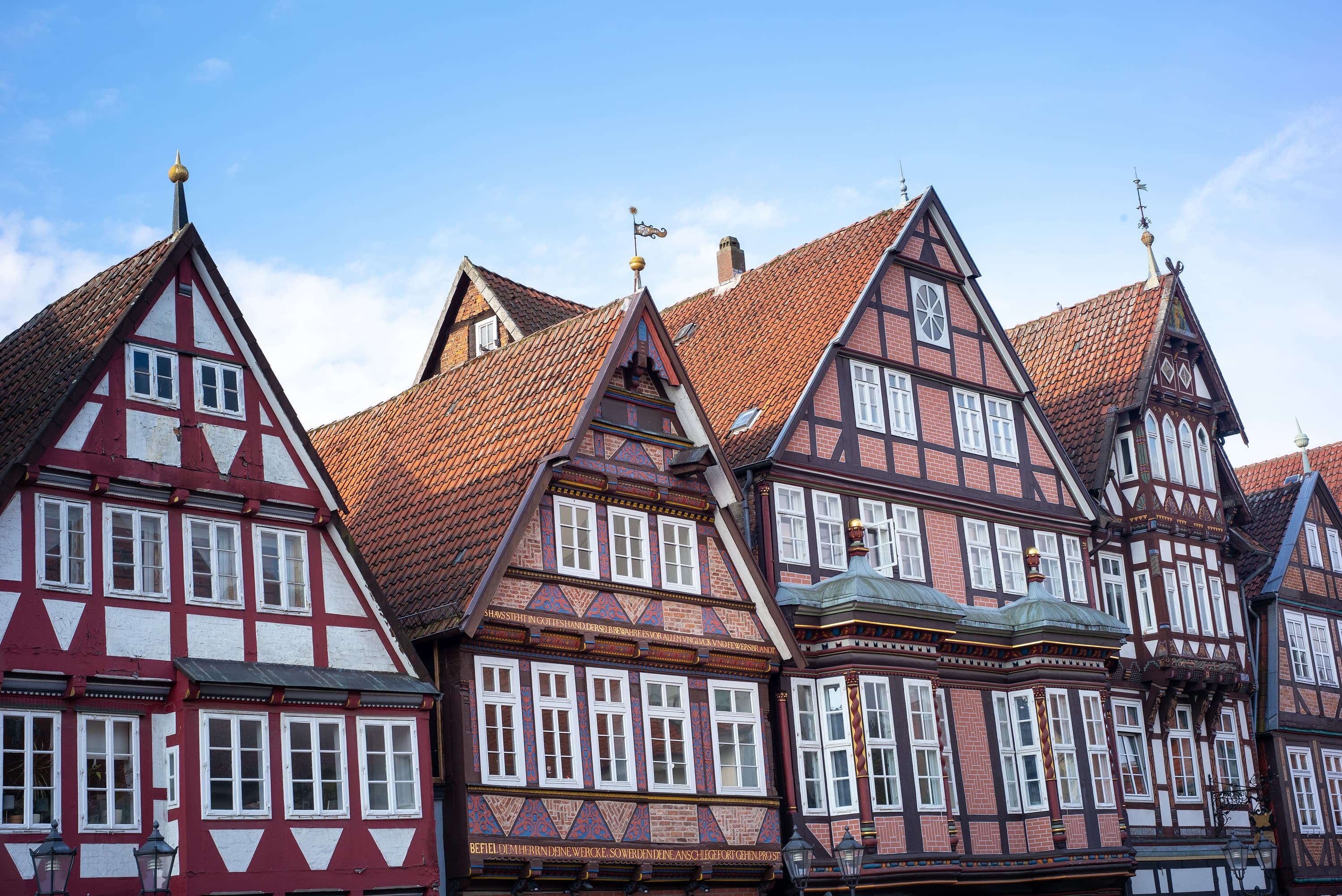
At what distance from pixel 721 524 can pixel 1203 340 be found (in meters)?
18.4

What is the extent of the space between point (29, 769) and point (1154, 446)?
28.2m

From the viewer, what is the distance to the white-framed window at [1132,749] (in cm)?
3838

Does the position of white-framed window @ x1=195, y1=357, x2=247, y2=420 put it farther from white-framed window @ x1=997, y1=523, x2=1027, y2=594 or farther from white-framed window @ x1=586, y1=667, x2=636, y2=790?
white-framed window @ x1=997, y1=523, x2=1027, y2=594

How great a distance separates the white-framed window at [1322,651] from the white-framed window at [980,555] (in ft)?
45.0

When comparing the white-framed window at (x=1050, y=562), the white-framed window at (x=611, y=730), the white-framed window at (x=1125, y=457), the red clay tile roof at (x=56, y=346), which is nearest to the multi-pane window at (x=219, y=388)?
the red clay tile roof at (x=56, y=346)

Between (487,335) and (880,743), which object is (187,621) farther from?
(487,335)

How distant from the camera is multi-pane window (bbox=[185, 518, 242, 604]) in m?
23.4

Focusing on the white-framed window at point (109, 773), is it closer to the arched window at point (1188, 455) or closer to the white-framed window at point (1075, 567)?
the white-framed window at point (1075, 567)

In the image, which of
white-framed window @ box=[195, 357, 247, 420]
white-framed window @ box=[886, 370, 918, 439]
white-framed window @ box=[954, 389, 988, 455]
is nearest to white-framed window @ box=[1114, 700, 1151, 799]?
white-framed window @ box=[954, 389, 988, 455]

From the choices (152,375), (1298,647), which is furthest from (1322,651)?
(152,375)

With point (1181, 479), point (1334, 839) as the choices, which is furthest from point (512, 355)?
point (1334, 839)

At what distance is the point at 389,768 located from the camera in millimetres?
24328

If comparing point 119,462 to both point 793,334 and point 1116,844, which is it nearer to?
point 793,334

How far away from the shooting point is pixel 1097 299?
45281 millimetres
